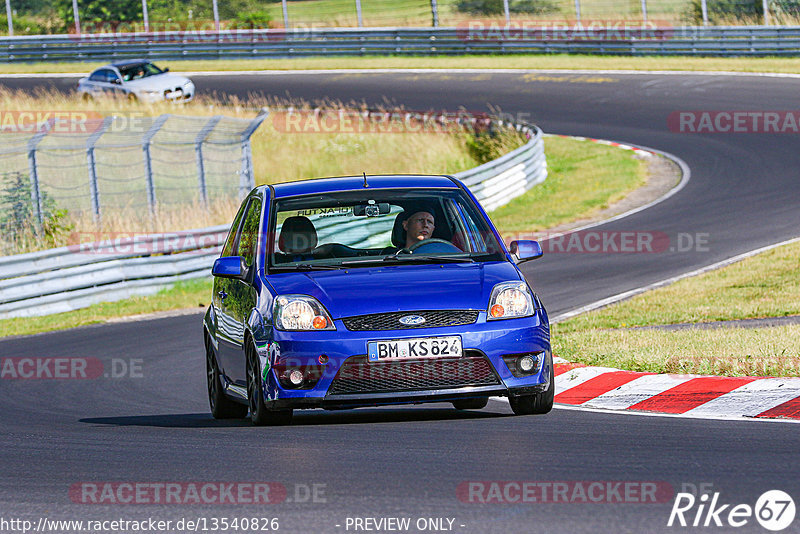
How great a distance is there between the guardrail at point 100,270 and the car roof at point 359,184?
1042 cm

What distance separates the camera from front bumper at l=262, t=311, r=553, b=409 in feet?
25.1

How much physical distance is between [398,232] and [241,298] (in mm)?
1137

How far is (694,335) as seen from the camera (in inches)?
458

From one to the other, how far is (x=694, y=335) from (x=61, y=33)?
45.2 metres

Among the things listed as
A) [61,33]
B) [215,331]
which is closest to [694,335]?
[215,331]

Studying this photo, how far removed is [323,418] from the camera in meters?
8.84

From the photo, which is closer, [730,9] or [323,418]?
[323,418]

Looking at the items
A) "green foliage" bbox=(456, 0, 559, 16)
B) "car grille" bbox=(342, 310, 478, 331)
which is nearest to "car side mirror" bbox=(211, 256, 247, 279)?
"car grille" bbox=(342, 310, 478, 331)

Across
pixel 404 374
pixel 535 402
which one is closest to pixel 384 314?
pixel 404 374

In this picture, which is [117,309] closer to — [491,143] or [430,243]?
[430,243]
